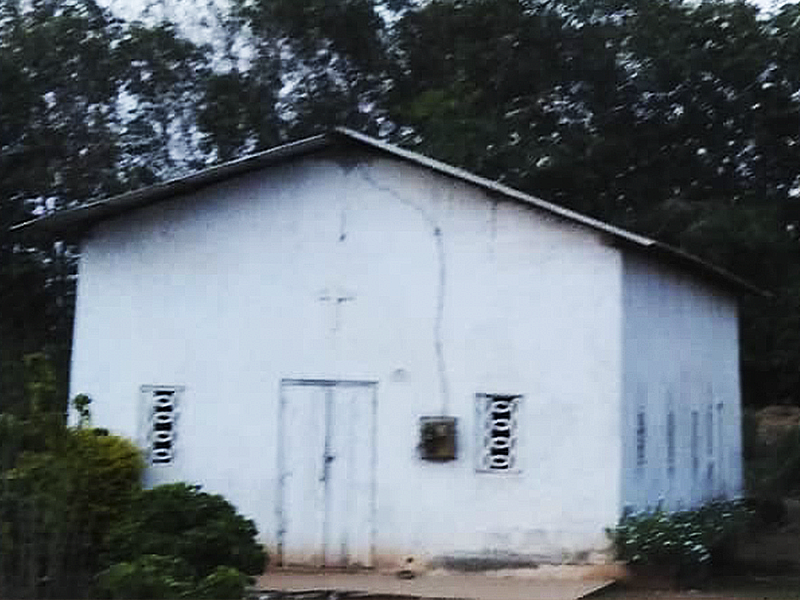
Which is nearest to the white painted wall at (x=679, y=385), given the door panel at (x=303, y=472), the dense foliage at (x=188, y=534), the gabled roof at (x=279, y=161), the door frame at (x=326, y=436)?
the gabled roof at (x=279, y=161)

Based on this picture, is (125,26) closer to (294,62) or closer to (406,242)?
(294,62)

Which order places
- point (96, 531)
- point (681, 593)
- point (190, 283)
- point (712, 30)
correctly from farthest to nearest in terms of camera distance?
point (712, 30)
point (190, 283)
point (681, 593)
point (96, 531)

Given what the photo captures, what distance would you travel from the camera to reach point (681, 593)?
1550 cm

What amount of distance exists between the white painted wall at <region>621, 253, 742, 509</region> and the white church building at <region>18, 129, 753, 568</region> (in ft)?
0.28

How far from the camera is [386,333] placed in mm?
16172

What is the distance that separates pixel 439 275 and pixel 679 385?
3.82 meters

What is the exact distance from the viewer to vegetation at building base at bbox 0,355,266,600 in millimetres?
12078

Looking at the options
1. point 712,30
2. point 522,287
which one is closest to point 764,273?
point 712,30

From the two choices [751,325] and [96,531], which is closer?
[96,531]

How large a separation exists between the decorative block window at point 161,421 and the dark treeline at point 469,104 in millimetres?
10042

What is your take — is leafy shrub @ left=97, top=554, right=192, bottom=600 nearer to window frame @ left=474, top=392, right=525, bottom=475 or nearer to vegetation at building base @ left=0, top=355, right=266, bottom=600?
vegetation at building base @ left=0, top=355, right=266, bottom=600

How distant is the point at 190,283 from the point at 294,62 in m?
13.5

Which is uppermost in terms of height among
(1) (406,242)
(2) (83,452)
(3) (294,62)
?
(3) (294,62)

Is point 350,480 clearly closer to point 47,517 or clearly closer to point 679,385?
point 47,517
